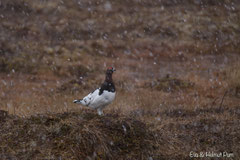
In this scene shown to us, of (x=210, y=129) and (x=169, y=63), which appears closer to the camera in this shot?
→ (x=210, y=129)

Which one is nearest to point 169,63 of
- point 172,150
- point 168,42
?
point 168,42

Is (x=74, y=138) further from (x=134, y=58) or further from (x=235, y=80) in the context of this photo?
(x=134, y=58)

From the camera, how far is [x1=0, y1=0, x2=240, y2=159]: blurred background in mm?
9047

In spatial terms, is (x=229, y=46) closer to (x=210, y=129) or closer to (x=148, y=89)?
(x=148, y=89)

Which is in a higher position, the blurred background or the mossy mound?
the mossy mound

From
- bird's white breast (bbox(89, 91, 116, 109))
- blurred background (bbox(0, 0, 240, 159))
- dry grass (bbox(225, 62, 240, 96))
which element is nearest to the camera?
bird's white breast (bbox(89, 91, 116, 109))

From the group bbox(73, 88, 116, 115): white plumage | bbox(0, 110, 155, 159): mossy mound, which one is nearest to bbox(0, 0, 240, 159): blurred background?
bbox(0, 110, 155, 159): mossy mound

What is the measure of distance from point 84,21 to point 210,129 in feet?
71.4

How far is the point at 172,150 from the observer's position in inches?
232

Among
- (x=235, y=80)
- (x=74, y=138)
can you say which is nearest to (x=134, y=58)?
(x=235, y=80)

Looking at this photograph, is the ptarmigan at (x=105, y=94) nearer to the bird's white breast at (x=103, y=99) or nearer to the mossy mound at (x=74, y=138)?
the bird's white breast at (x=103, y=99)

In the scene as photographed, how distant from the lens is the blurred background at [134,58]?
905 centimetres

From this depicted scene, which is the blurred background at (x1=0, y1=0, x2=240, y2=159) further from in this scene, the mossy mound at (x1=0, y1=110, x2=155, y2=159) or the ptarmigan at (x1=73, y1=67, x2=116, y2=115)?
the ptarmigan at (x1=73, y1=67, x2=116, y2=115)

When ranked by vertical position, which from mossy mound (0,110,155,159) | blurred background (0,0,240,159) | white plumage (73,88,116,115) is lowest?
blurred background (0,0,240,159)
